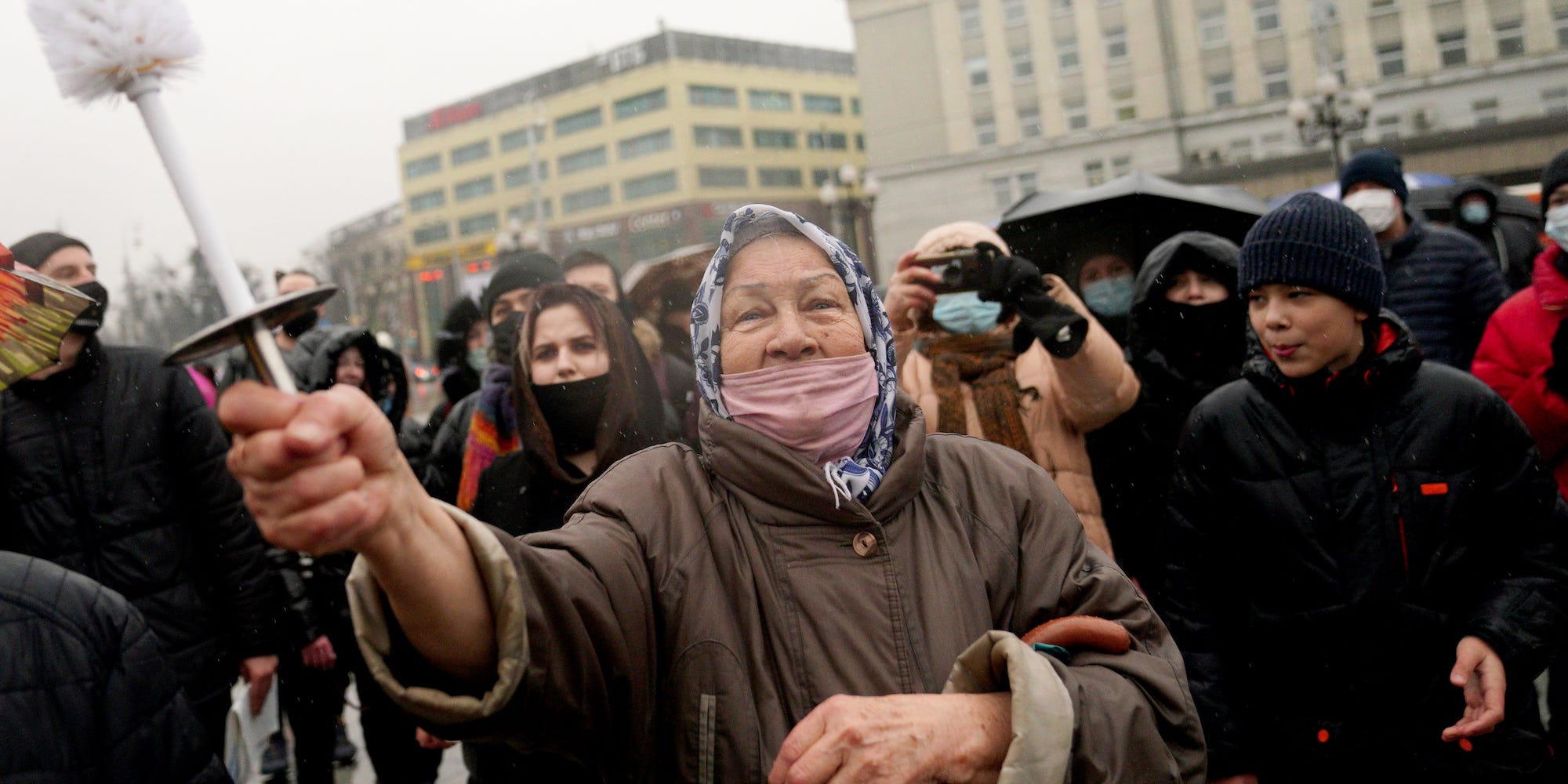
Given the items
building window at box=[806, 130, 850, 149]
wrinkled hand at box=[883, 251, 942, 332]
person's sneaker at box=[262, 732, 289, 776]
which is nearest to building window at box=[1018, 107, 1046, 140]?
building window at box=[806, 130, 850, 149]

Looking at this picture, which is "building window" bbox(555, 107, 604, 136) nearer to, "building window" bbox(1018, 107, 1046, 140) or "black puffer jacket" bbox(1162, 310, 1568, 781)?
"building window" bbox(1018, 107, 1046, 140)

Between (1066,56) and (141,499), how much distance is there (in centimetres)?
4248

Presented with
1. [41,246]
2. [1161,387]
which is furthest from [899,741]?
[41,246]

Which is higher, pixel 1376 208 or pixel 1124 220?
pixel 1124 220

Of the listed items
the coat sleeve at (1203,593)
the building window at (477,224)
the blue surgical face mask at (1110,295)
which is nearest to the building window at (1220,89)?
the blue surgical face mask at (1110,295)

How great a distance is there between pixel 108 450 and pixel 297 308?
317 centimetres

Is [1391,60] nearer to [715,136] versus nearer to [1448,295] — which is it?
[1448,295]

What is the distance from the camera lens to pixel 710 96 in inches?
2835

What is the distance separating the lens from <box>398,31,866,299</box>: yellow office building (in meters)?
70.6

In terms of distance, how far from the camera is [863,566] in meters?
1.84

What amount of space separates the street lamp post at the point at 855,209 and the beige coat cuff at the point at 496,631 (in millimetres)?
1184

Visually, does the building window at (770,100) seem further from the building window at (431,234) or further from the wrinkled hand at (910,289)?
the wrinkled hand at (910,289)

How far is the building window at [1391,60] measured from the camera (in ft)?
116

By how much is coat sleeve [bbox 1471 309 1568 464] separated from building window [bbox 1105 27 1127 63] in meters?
39.4
